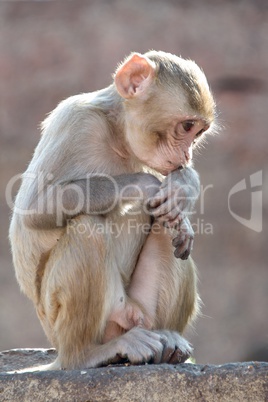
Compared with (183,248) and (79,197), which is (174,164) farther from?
(79,197)

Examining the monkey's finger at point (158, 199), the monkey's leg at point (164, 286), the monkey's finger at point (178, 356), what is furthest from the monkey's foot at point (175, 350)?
the monkey's finger at point (158, 199)

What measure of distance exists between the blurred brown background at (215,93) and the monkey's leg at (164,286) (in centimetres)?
882

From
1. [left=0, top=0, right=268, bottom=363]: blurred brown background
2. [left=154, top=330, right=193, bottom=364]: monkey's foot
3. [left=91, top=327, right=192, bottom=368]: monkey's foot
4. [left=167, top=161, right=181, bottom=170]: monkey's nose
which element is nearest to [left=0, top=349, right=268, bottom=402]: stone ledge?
[left=91, top=327, right=192, bottom=368]: monkey's foot

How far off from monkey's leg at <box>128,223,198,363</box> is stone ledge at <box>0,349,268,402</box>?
57.6 inches

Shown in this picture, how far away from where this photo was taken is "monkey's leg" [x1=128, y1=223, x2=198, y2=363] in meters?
6.20

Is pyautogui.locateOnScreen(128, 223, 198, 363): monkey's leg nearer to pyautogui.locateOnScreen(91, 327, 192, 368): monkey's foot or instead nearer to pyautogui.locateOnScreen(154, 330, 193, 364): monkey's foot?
pyautogui.locateOnScreen(154, 330, 193, 364): monkey's foot

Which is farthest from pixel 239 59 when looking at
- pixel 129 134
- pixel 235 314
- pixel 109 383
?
pixel 109 383

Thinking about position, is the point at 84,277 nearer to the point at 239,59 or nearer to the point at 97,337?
the point at 97,337

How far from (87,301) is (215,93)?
1101cm

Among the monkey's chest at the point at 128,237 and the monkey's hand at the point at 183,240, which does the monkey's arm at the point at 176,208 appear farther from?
the monkey's chest at the point at 128,237

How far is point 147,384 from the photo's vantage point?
4.59 meters

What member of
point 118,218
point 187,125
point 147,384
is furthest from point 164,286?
point 147,384

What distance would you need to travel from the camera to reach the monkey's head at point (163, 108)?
6109mm

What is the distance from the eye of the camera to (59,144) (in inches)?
233
